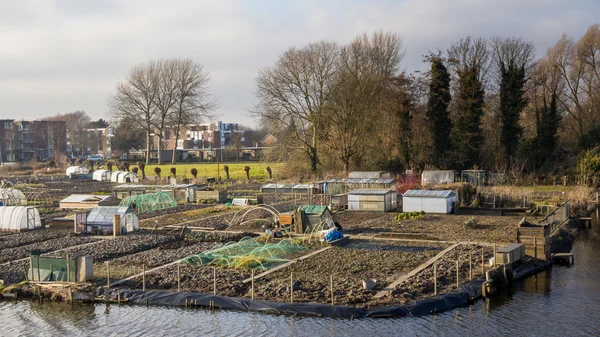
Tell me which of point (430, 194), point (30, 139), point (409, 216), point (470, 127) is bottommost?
point (409, 216)

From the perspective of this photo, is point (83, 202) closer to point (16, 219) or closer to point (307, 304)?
point (16, 219)

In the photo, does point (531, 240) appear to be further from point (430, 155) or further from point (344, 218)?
point (430, 155)

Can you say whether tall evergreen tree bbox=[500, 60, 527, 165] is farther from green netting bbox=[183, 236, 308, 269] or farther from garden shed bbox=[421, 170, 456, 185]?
green netting bbox=[183, 236, 308, 269]

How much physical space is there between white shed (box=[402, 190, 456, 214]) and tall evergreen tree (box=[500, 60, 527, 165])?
2011cm

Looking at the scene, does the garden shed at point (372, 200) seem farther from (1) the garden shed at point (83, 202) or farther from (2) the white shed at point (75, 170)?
(2) the white shed at point (75, 170)

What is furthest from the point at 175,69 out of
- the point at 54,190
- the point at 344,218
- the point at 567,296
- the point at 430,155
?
the point at 567,296

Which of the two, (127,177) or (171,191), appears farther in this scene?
(127,177)

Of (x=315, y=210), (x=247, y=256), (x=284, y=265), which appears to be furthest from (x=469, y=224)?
(x=247, y=256)

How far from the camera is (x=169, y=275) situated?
20438mm

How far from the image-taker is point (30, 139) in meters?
120

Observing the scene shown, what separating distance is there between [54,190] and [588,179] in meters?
46.3

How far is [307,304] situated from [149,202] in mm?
26722

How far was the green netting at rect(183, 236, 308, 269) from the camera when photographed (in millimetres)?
21672

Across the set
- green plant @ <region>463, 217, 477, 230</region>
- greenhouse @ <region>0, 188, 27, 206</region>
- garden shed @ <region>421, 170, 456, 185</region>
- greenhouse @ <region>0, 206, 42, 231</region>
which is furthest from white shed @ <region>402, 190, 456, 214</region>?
greenhouse @ <region>0, 188, 27, 206</region>
